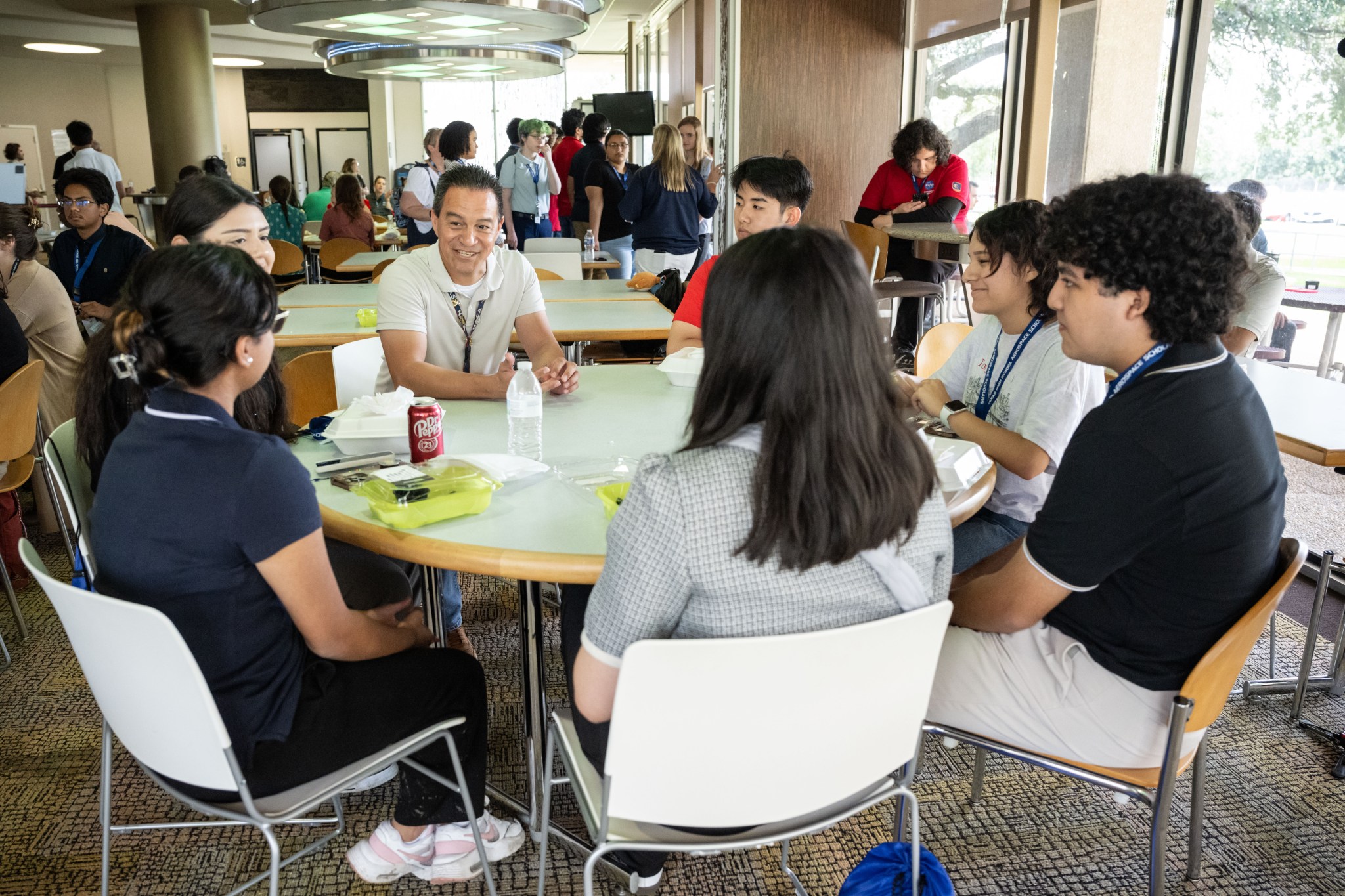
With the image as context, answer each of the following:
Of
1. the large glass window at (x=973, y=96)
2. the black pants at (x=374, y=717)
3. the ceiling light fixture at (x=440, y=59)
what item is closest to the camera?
the black pants at (x=374, y=717)

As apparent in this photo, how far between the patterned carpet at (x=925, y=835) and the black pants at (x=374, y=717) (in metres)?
0.32

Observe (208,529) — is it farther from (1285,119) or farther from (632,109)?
(632,109)

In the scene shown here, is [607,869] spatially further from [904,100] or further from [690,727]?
[904,100]

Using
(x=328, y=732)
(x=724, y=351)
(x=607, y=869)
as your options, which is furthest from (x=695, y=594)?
(x=607, y=869)

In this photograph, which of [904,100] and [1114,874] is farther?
[904,100]

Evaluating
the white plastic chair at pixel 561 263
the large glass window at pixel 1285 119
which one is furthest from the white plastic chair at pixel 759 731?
the white plastic chair at pixel 561 263

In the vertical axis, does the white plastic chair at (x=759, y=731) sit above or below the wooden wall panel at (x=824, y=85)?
below

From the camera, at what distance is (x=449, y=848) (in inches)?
72.6

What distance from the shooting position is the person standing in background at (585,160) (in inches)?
289

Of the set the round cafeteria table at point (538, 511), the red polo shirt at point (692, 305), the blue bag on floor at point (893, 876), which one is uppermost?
the red polo shirt at point (692, 305)

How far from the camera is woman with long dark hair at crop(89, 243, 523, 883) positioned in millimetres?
1290

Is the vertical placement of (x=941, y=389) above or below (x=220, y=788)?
above

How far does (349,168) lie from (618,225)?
430 centimetres

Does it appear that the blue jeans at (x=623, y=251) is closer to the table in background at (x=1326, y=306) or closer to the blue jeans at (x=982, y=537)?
the table in background at (x=1326, y=306)
